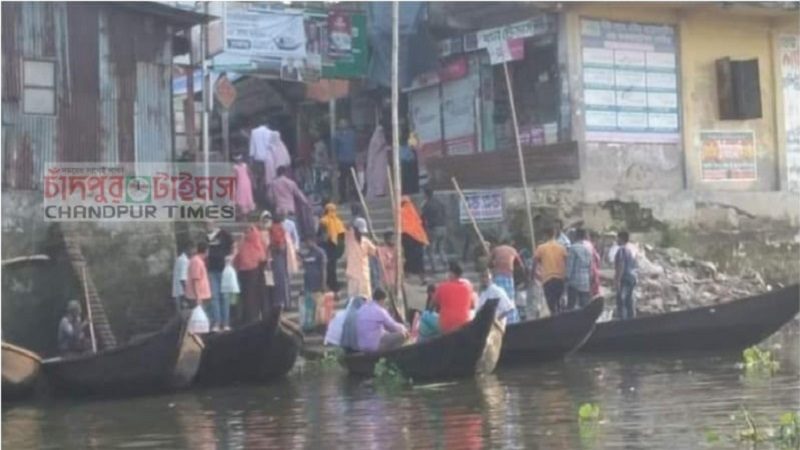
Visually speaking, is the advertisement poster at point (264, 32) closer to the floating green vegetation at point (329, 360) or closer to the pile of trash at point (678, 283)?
the pile of trash at point (678, 283)

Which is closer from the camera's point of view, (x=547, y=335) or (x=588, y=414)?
(x=588, y=414)

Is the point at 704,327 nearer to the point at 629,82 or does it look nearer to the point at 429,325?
the point at 429,325

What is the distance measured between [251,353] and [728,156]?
34.5ft

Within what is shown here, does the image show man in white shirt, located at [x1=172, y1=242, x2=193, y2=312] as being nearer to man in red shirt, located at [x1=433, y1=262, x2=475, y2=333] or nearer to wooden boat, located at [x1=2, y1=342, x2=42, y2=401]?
wooden boat, located at [x1=2, y1=342, x2=42, y2=401]

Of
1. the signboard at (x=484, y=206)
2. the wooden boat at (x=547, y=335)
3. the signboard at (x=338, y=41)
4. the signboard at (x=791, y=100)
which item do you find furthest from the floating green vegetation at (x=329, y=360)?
the signboard at (x=791, y=100)

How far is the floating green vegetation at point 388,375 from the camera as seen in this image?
559 inches

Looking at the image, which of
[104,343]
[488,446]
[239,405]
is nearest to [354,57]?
[104,343]

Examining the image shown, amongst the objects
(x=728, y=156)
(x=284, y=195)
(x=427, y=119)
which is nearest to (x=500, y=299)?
(x=284, y=195)

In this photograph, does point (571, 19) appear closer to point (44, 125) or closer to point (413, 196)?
point (413, 196)

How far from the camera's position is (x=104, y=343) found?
16969 millimetres

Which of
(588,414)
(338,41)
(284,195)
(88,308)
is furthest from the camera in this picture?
(338,41)

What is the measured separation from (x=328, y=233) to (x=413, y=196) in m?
3.32

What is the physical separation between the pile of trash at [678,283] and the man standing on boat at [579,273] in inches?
68.3

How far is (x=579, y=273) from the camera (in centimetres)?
1753
